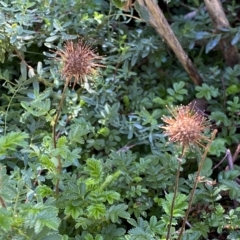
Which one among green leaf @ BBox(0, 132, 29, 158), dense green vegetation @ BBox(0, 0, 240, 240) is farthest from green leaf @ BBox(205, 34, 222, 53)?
green leaf @ BBox(0, 132, 29, 158)

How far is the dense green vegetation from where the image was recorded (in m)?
1.09

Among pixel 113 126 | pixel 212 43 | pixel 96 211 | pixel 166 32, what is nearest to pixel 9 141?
pixel 96 211

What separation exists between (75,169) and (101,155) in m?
0.09

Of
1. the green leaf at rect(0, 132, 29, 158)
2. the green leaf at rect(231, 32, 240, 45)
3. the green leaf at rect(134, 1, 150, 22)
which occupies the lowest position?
the green leaf at rect(231, 32, 240, 45)

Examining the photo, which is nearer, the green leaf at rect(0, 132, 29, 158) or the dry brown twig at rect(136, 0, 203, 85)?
the green leaf at rect(0, 132, 29, 158)

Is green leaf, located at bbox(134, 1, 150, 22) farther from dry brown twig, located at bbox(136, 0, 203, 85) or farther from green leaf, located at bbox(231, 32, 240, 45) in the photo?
green leaf, located at bbox(231, 32, 240, 45)

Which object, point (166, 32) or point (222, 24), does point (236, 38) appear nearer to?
point (222, 24)

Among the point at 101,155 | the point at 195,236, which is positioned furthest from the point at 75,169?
the point at 195,236

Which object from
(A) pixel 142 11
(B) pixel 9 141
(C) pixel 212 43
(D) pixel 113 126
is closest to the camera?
(B) pixel 9 141

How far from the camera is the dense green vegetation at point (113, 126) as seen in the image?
1091 millimetres

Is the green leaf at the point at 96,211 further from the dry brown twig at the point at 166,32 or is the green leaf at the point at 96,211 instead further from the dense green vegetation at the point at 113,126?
the dry brown twig at the point at 166,32

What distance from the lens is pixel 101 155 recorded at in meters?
1.41

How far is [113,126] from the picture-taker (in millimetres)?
1468

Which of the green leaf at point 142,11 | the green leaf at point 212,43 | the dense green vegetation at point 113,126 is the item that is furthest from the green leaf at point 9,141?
the green leaf at point 212,43
